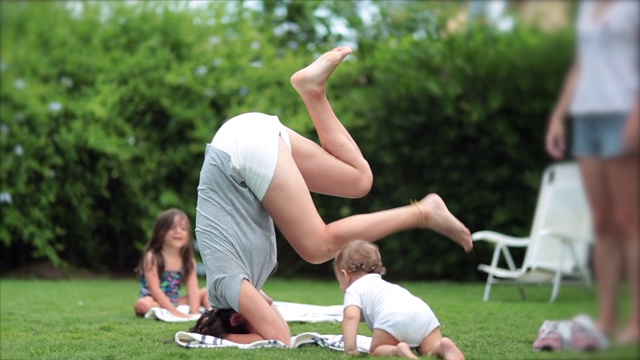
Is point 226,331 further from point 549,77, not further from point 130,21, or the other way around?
point 130,21

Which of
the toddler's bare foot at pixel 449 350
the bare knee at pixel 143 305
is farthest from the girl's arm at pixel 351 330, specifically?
the bare knee at pixel 143 305

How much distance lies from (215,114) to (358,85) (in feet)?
5.04

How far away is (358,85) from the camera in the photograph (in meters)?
10.7

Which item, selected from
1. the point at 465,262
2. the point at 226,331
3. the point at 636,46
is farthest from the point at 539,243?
the point at 636,46

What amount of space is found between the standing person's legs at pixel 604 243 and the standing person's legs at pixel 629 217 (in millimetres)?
17

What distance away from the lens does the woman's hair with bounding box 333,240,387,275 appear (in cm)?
379

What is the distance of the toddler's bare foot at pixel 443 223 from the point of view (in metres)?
3.45

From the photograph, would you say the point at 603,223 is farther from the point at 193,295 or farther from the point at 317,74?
the point at 193,295

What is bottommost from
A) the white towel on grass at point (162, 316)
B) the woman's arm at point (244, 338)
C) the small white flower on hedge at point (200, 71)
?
the white towel on grass at point (162, 316)

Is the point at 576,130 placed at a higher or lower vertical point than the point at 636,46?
lower

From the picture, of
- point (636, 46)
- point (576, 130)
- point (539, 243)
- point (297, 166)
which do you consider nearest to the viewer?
point (636, 46)

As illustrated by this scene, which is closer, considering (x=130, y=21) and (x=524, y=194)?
(x=524, y=194)

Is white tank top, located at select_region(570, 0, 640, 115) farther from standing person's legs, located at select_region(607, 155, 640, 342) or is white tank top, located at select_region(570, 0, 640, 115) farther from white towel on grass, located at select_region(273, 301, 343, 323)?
white towel on grass, located at select_region(273, 301, 343, 323)

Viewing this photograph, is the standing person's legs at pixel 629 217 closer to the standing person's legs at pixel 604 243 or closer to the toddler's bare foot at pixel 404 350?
the standing person's legs at pixel 604 243
